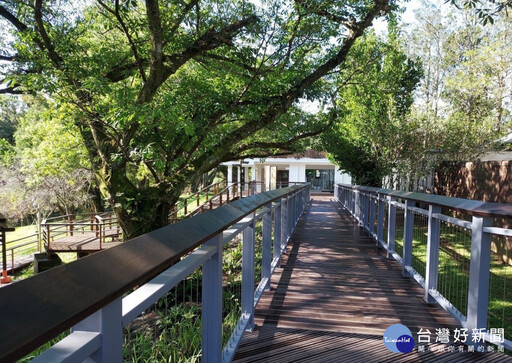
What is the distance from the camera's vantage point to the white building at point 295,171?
30341 mm

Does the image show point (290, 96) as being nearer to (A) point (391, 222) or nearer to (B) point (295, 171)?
(A) point (391, 222)

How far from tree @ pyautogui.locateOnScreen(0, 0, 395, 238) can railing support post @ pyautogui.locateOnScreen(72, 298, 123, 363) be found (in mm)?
5511

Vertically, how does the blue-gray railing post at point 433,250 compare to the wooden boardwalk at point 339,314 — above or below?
above

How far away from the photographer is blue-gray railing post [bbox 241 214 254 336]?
3.07 meters

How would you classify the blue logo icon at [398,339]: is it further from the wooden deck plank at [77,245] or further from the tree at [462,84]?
the wooden deck plank at [77,245]

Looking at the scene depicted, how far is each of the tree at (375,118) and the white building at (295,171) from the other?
14.6 meters

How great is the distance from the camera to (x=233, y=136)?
8.38 meters

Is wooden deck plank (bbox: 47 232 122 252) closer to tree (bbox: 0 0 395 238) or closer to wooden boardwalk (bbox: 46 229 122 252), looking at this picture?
wooden boardwalk (bbox: 46 229 122 252)

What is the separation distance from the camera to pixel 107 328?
94 centimetres

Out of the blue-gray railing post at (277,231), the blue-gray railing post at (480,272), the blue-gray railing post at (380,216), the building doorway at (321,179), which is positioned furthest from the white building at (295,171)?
the blue-gray railing post at (480,272)

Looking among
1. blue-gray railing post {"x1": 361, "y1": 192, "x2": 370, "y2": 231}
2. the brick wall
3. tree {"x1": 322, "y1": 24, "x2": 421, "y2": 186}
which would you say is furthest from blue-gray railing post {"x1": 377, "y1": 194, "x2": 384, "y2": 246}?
tree {"x1": 322, "y1": 24, "x2": 421, "y2": 186}

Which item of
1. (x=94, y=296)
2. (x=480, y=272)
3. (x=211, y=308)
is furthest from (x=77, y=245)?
(x=94, y=296)

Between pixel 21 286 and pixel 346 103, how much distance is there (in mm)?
12977

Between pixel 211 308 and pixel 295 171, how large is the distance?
2987 centimetres
